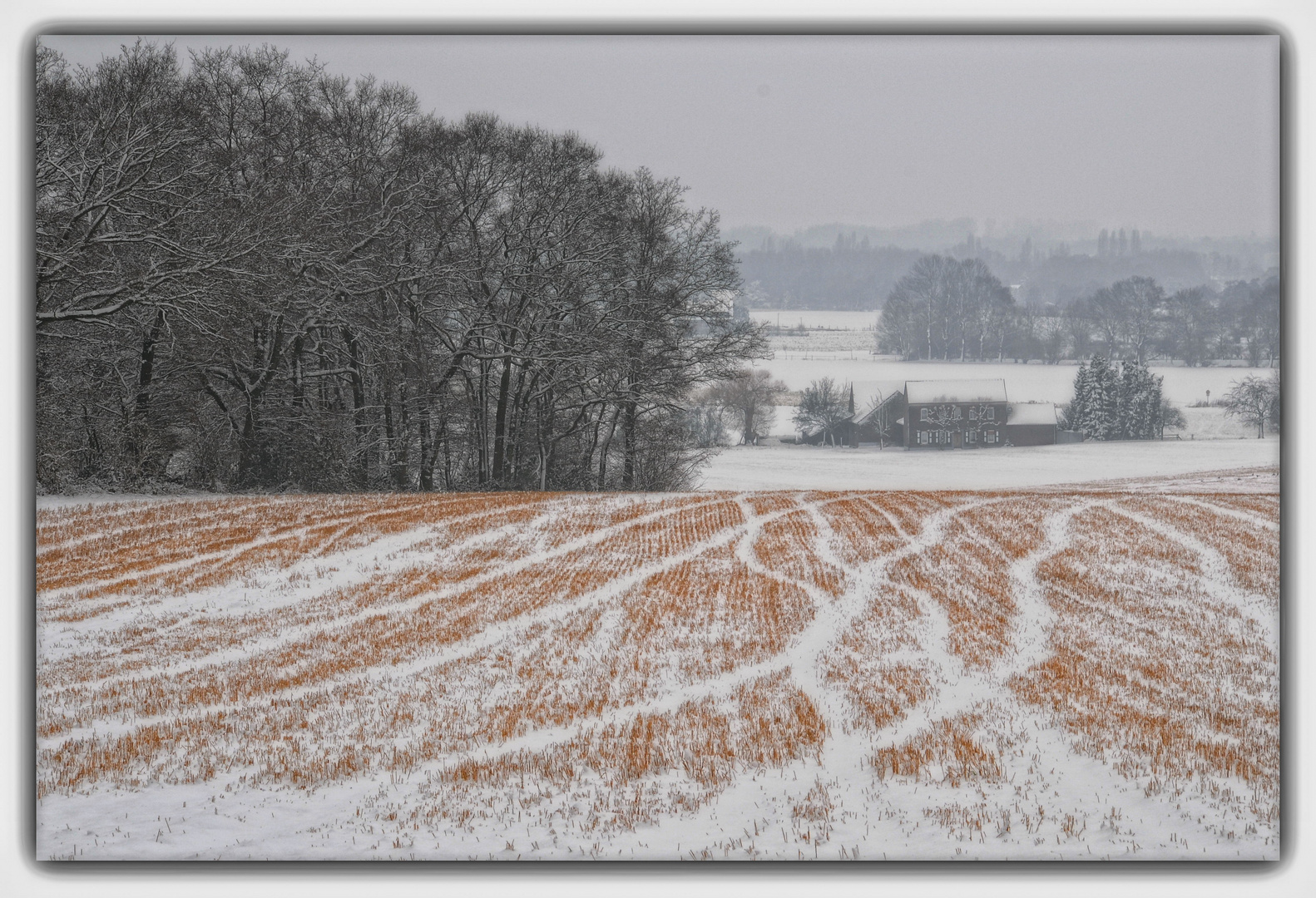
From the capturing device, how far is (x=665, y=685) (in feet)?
22.1

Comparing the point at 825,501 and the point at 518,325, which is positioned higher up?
the point at 518,325

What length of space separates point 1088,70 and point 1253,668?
3976mm

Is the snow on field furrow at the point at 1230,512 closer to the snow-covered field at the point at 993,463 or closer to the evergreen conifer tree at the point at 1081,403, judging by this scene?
the snow-covered field at the point at 993,463

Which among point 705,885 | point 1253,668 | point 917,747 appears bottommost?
point 705,885

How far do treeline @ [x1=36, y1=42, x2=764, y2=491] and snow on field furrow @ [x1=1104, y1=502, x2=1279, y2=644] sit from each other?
4567mm

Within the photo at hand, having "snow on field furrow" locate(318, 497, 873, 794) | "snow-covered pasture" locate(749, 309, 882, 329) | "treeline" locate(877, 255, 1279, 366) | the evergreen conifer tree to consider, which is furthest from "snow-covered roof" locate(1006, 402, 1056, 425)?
"snow on field furrow" locate(318, 497, 873, 794)

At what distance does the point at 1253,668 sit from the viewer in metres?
5.88

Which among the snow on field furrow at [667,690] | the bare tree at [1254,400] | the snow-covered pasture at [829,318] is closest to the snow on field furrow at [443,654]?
the snow on field furrow at [667,690]

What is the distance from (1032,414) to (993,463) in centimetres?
67

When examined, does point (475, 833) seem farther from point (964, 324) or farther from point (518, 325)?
point (518, 325)

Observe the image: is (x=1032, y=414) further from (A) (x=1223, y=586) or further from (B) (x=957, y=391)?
(A) (x=1223, y=586)

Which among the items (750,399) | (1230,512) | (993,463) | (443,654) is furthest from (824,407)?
(443,654)

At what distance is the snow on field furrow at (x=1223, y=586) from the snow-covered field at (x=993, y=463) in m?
0.63

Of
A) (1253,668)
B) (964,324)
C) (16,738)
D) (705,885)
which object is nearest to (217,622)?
(16,738)
